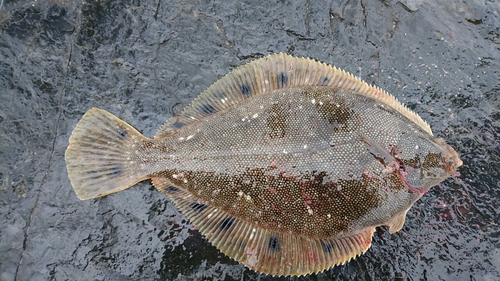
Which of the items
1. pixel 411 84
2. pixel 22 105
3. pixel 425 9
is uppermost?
pixel 425 9

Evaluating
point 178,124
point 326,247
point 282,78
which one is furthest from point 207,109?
point 326,247

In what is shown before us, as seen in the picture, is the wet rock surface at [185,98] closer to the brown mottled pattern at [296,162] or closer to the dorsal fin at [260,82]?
the dorsal fin at [260,82]

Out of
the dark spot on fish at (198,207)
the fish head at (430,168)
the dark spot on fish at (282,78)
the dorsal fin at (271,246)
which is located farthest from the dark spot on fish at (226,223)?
the fish head at (430,168)

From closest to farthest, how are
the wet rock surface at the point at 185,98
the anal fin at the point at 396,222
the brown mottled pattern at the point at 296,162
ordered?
the brown mottled pattern at the point at 296,162 → the anal fin at the point at 396,222 → the wet rock surface at the point at 185,98

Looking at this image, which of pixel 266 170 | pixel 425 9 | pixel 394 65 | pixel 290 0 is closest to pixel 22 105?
pixel 266 170

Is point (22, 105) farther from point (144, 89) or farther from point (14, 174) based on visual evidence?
point (144, 89)

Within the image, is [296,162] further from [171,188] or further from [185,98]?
[185,98]

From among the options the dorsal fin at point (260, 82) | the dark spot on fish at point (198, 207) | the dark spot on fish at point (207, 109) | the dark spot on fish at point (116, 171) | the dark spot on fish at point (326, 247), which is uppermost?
the dorsal fin at point (260, 82)
